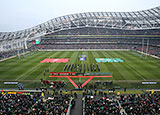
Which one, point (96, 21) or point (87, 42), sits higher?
point (96, 21)

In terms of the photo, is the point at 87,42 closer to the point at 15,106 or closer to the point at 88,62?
the point at 88,62

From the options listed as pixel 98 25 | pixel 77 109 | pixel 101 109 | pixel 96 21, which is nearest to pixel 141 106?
pixel 101 109

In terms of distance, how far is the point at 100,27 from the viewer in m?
82.6

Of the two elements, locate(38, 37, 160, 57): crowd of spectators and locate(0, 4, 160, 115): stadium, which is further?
locate(38, 37, 160, 57): crowd of spectators

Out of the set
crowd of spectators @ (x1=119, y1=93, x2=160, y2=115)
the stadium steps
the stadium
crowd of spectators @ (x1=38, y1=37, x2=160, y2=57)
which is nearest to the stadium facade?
the stadium

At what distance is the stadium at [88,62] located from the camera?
13.5 meters

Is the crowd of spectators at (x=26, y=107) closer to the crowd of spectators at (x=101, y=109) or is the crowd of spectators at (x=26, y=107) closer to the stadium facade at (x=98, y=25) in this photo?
the crowd of spectators at (x=101, y=109)

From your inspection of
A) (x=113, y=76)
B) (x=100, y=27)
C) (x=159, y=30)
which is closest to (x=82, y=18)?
(x=100, y=27)

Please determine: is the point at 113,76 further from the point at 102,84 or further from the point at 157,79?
the point at 157,79

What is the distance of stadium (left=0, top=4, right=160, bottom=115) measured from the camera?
13516 mm

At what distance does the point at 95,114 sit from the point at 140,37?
73.2 meters

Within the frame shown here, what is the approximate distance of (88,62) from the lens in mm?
34250

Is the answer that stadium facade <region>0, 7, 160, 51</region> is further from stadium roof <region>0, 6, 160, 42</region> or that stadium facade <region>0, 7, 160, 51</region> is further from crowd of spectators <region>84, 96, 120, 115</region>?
crowd of spectators <region>84, 96, 120, 115</region>

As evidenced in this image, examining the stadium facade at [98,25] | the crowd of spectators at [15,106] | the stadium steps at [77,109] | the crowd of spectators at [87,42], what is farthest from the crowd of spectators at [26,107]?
the stadium facade at [98,25]
